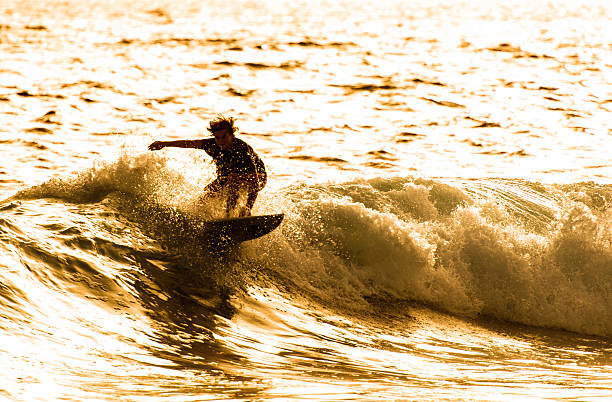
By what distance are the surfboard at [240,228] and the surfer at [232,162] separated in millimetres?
236

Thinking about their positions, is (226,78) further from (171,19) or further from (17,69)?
(171,19)

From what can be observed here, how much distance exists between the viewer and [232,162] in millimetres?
10242

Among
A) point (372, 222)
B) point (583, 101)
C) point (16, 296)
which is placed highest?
point (583, 101)

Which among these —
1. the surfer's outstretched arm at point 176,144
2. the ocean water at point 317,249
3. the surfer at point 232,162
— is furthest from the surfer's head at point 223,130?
the ocean water at point 317,249

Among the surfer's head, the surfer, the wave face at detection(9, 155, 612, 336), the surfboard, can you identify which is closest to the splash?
the wave face at detection(9, 155, 612, 336)

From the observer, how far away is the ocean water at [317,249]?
785 cm

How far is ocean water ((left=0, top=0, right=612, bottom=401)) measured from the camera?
7848 millimetres

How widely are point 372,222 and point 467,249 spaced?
1.29 meters

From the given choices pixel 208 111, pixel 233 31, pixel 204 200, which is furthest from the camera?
pixel 233 31

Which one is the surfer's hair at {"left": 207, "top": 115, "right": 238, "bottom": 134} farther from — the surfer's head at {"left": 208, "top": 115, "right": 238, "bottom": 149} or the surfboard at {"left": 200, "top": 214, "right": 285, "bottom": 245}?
the surfboard at {"left": 200, "top": 214, "right": 285, "bottom": 245}

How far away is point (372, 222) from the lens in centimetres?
1149

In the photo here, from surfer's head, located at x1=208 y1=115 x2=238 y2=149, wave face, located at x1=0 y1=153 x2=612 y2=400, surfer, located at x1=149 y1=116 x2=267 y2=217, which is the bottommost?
wave face, located at x1=0 y1=153 x2=612 y2=400

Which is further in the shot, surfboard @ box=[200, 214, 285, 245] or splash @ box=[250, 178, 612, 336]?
splash @ box=[250, 178, 612, 336]

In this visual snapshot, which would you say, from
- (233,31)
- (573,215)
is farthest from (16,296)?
(233,31)
